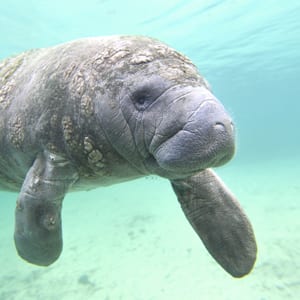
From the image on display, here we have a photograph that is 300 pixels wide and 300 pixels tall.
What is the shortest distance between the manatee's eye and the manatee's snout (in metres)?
0.22

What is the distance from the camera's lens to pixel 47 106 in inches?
123

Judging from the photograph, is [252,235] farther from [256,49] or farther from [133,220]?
[256,49]

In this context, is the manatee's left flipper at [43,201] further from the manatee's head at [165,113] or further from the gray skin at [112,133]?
the manatee's head at [165,113]

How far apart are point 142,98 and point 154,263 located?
31.4ft

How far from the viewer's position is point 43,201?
123 inches

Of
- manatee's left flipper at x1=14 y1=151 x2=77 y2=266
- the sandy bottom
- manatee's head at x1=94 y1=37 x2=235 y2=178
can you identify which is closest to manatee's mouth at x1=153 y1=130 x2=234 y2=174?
manatee's head at x1=94 y1=37 x2=235 y2=178

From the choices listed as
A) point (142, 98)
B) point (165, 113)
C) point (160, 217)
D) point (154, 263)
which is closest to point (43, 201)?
point (142, 98)

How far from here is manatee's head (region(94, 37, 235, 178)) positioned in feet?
7.31

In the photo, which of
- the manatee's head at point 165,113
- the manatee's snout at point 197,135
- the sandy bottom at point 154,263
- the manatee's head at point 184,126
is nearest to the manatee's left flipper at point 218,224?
the manatee's head at point 165,113

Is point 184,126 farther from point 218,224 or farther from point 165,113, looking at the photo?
point 218,224

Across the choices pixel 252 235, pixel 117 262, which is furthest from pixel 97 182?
pixel 117 262

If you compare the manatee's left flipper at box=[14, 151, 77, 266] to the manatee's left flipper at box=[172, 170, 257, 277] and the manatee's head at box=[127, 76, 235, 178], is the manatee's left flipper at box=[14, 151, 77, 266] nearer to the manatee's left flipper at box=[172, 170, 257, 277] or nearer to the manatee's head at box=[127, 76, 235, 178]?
the manatee's head at box=[127, 76, 235, 178]

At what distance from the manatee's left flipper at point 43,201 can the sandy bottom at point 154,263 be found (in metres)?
1.75

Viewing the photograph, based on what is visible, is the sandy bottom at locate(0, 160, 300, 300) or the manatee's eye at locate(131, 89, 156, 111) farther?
the sandy bottom at locate(0, 160, 300, 300)
